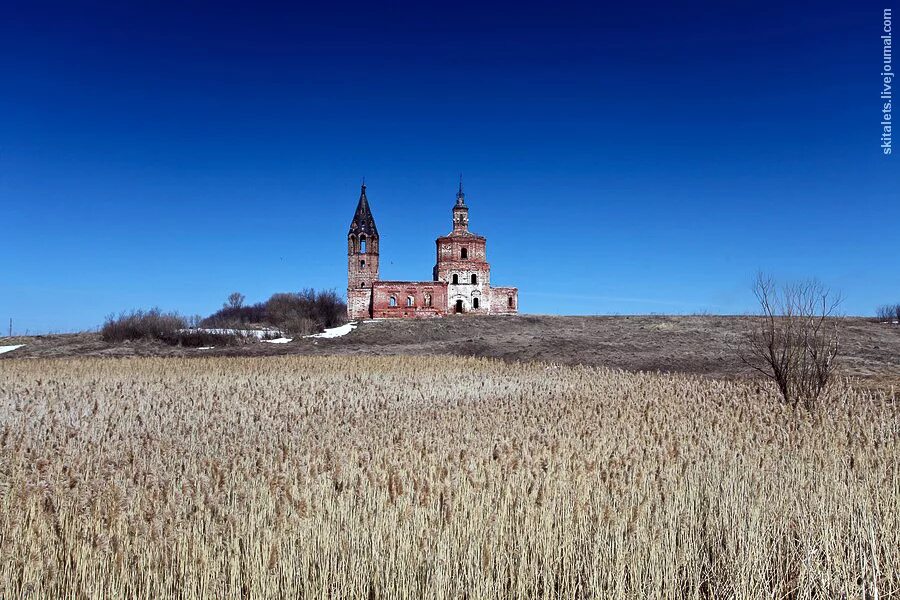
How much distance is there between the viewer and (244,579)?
3.63 m

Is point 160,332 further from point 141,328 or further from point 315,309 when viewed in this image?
point 315,309

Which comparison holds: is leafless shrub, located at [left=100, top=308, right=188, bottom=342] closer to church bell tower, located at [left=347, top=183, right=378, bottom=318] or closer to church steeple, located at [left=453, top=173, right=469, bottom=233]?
church bell tower, located at [left=347, top=183, right=378, bottom=318]

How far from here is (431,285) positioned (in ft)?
184

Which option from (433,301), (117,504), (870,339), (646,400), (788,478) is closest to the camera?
(117,504)

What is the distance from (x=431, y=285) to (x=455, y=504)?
2030 inches

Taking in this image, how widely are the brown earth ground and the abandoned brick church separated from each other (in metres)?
8.66

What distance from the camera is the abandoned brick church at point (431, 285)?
5481 cm

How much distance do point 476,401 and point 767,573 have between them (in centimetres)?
775

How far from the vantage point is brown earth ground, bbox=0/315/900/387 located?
20.5 m

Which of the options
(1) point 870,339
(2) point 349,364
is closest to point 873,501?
(2) point 349,364

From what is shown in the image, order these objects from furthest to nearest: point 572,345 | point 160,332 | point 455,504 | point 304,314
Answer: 1. point 304,314
2. point 160,332
3. point 572,345
4. point 455,504

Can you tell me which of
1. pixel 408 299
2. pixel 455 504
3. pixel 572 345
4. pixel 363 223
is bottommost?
pixel 455 504

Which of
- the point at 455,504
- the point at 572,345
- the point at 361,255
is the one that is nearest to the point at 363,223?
the point at 361,255

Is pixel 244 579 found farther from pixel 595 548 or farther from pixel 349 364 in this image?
pixel 349 364
